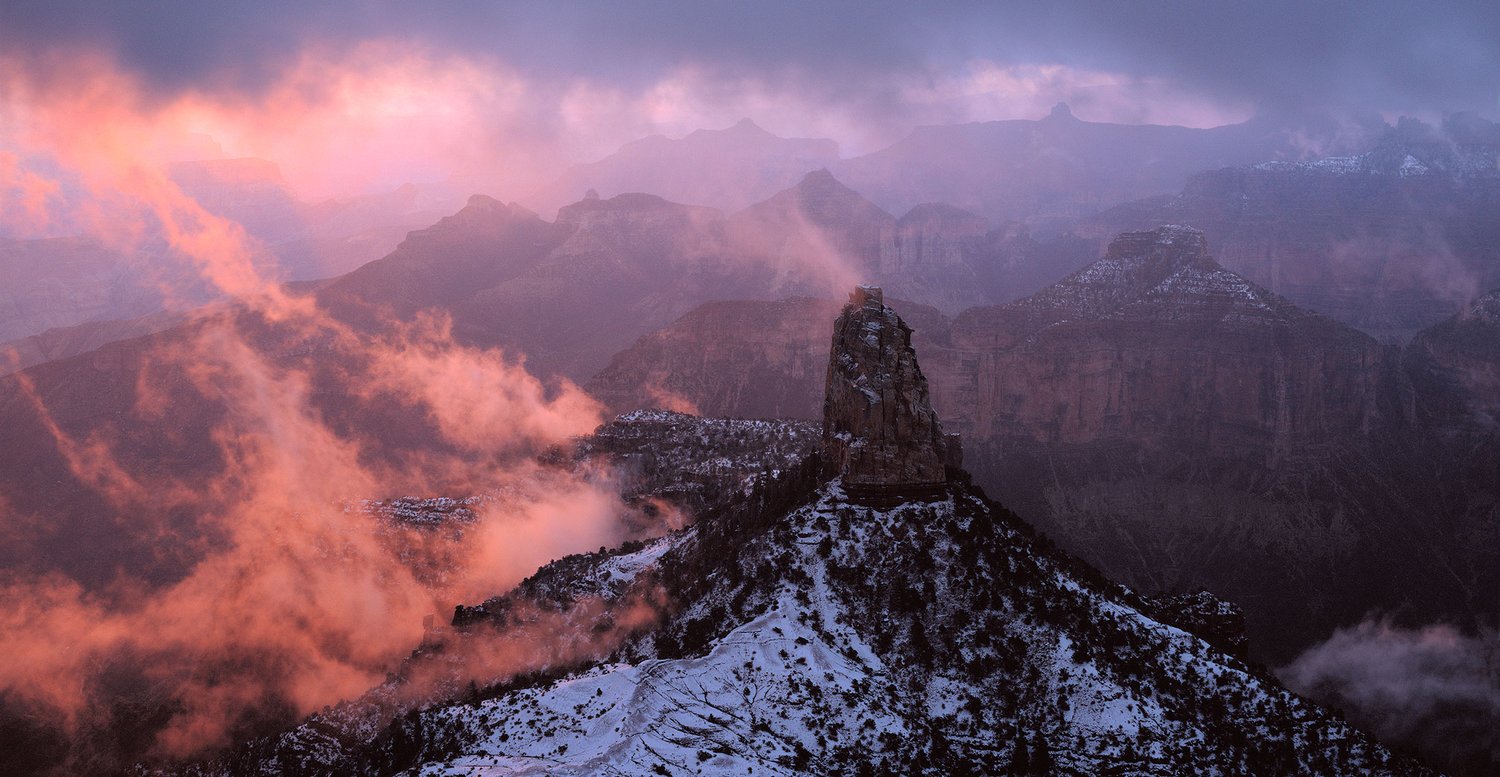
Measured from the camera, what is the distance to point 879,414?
52.1 m

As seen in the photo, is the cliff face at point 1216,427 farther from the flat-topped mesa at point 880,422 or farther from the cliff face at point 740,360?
the flat-topped mesa at point 880,422

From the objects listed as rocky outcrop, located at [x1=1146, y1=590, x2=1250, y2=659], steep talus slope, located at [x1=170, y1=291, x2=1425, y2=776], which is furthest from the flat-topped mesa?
rocky outcrop, located at [x1=1146, y1=590, x2=1250, y2=659]

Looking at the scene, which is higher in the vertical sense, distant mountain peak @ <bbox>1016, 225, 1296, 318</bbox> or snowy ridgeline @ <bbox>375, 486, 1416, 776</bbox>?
distant mountain peak @ <bbox>1016, 225, 1296, 318</bbox>

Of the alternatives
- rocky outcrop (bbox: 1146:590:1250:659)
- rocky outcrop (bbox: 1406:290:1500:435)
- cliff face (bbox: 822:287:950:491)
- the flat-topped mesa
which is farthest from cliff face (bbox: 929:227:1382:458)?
the flat-topped mesa

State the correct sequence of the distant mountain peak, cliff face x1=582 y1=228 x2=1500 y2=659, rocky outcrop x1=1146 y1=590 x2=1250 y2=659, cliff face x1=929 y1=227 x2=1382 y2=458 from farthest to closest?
the distant mountain peak < cliff face x1=929 y1=227 x2=1382 y2=458 < cliff face x1=582 y1=228 x2=1500 y2=659 < rocky outcrop x1=1146 y1=590 x2=1250 y2=659

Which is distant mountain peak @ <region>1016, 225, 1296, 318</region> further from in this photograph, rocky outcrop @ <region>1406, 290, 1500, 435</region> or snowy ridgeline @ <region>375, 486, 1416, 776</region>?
snowy ridgeline @ <region>375, 486, 1416, 776</region>

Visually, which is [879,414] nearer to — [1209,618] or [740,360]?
[1209,618]

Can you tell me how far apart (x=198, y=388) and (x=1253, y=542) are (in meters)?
153

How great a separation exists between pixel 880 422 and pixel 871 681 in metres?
13.8

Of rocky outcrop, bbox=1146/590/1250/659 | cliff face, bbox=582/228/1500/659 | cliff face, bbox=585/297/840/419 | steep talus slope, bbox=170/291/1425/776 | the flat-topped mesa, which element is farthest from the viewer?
cliff face, bbox=585/297/840/419

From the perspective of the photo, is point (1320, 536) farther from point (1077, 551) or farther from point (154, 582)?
point (154, 582)

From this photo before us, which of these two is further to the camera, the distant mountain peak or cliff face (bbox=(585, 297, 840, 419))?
cliff face (bbox=(585, 297, 840, 419))

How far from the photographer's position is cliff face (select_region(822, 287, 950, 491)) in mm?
51969

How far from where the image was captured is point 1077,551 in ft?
388
